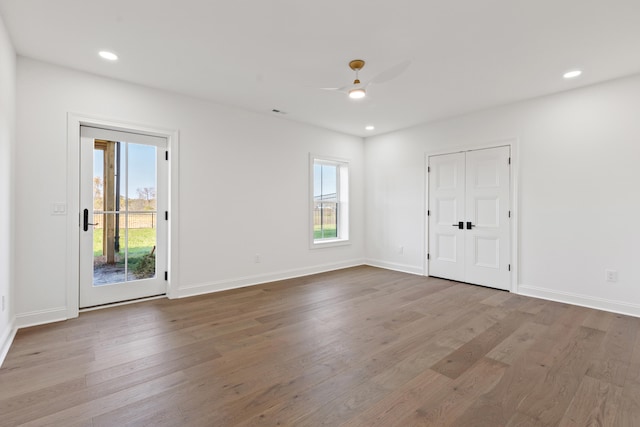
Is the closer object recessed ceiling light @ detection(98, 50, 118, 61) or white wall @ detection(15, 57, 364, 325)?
recessed ceiling light @ detection(98, 50, 118, 61)

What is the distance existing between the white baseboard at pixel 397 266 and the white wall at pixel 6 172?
5167 millimetres

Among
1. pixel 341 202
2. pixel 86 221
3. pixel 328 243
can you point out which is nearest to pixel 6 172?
pixel 86 221

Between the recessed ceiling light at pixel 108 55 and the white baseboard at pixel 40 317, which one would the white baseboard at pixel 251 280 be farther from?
the recessed ceiling light at pixel 108 55

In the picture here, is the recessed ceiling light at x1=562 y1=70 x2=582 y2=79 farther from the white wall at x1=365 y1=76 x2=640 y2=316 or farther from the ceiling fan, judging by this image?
the ceiling fan

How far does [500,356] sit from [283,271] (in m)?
3.31

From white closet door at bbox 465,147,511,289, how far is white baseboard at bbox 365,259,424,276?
0.82 metres

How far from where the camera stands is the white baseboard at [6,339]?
239 cm

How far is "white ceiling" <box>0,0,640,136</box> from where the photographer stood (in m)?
2.30

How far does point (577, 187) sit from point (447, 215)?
1696 mm

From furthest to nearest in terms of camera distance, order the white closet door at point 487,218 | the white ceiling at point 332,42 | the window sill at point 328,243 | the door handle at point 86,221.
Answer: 1. the window sill at point 328,243
2. the white closet door at point 487,218
3. the door handle at point 86,221
4. the white ceiling at point 332,42

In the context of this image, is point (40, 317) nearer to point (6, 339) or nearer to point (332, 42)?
point (6, 339)

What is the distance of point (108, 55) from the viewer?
299 cm

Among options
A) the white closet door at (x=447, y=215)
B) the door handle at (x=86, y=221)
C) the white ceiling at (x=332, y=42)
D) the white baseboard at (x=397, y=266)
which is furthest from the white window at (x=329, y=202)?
the door handle at (x=86, y=221)

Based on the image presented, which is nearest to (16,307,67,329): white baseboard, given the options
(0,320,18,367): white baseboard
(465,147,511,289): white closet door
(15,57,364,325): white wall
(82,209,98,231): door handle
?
(15,57,364,325): white wall
